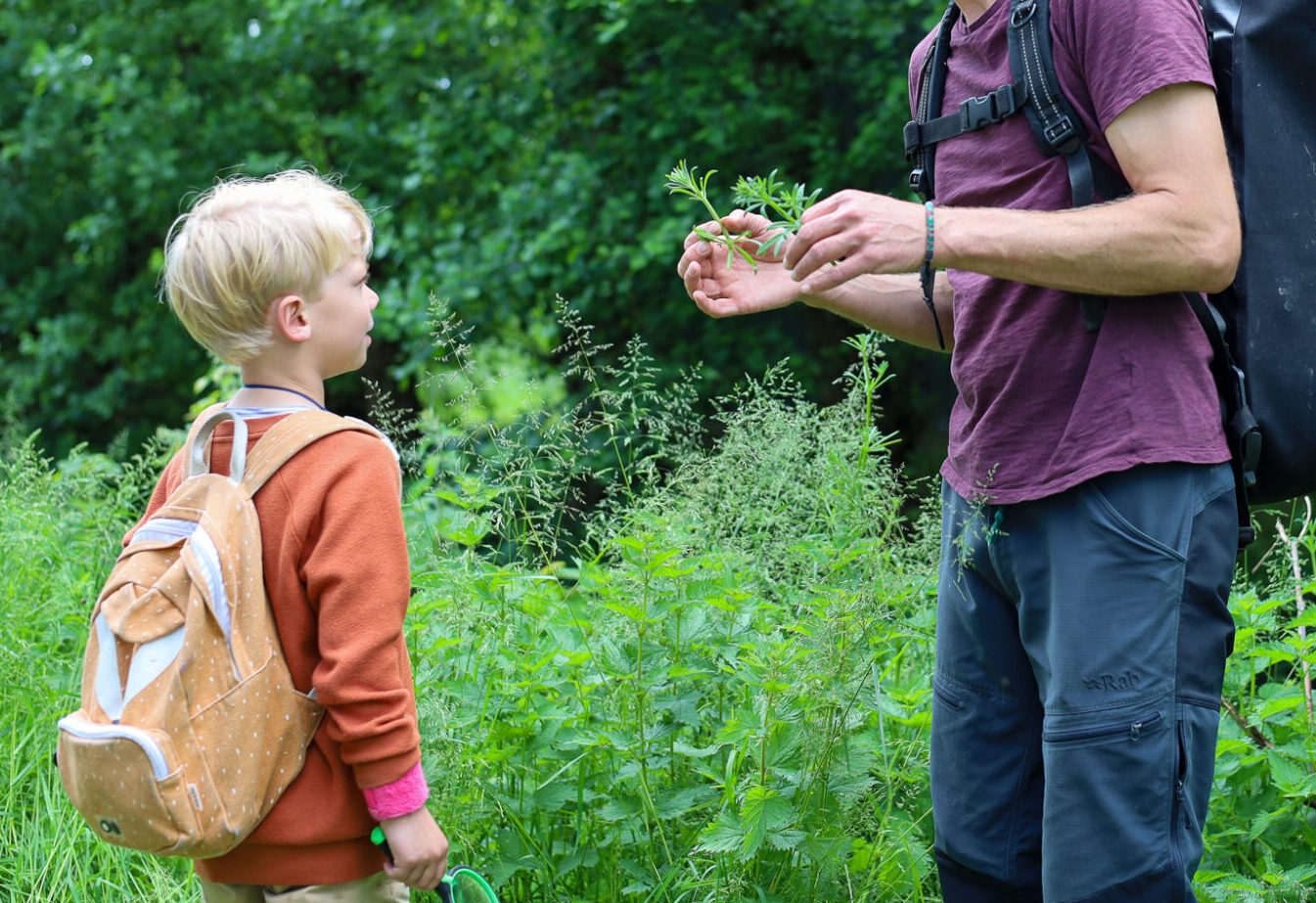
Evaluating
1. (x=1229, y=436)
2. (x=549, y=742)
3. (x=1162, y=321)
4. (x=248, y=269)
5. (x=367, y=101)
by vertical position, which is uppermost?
(x=367, y=101)

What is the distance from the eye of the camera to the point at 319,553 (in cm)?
160

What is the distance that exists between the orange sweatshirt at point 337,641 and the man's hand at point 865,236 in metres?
0.68

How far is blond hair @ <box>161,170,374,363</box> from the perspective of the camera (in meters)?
1.71

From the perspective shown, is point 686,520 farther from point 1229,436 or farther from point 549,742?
point 1229,436

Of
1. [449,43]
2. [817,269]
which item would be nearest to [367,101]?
[449,43]

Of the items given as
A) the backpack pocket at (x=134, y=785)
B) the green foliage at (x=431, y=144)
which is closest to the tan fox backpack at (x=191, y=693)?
the backpack pocket at (x=134, y=785)

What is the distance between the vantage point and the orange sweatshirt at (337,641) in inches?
62.7

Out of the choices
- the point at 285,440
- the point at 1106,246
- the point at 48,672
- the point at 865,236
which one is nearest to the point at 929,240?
the point at 865,236

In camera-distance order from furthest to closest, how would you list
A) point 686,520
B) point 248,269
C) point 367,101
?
point 367,101 → point 686,520 → point 248,269

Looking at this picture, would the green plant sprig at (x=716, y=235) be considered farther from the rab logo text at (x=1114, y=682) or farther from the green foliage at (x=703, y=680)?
the rab logo text at (x=1114, y=682)

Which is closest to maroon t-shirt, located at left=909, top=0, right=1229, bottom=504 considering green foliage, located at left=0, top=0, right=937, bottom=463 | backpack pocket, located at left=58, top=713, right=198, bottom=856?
backpack pocket, located at left=58, top=713, right=198, bottom=856

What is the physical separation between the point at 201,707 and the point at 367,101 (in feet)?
24.8

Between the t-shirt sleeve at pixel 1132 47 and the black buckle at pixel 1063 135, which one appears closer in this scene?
the t-shirt sleeve at pixel 1132 47

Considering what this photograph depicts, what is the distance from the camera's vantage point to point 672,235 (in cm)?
650
